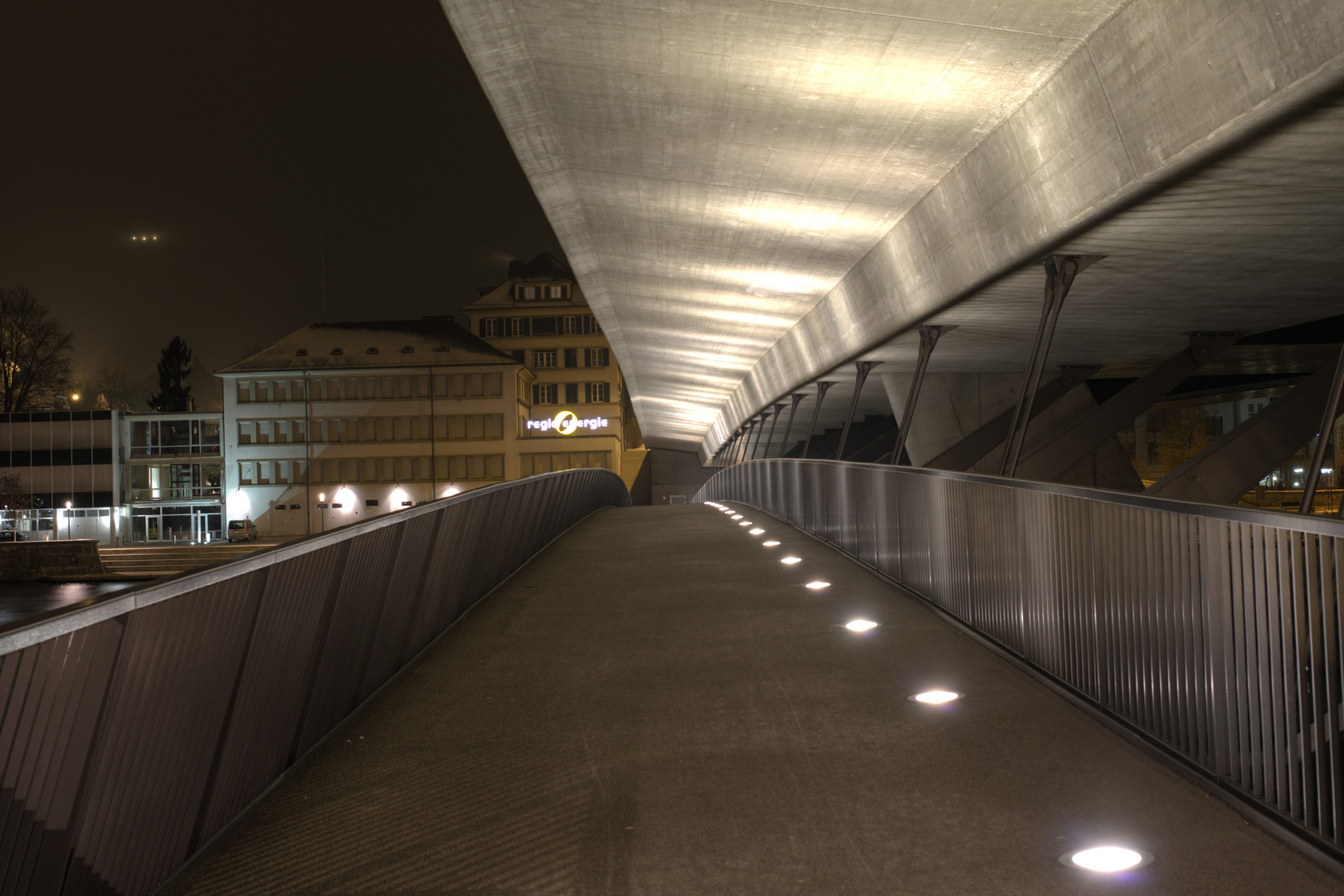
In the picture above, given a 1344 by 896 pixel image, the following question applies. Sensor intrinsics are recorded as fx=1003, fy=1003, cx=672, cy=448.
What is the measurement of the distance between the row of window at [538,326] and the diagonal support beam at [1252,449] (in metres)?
66.2

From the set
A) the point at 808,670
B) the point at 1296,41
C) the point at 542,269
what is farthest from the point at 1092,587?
the point at 542,269

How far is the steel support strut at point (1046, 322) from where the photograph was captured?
32.6 feet

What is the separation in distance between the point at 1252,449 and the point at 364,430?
2488 inches

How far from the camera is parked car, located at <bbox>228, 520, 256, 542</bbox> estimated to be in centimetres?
6581

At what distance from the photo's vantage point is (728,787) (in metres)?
4.27

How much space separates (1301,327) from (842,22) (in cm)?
Result: 1414

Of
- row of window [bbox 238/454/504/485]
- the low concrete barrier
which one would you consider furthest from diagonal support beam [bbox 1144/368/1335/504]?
row of window [bbox 238/454/504/485]

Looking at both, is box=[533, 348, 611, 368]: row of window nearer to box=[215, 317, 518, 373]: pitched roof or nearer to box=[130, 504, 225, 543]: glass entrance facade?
box=[215, 317, 518, 373]: pitched roof

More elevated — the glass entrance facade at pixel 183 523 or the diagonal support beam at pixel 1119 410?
the diagonal support beam at pixel 1119 410

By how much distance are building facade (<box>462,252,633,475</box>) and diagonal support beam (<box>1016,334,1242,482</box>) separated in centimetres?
5771

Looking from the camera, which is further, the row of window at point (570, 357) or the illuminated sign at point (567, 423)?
the row of window at point (570, 357)

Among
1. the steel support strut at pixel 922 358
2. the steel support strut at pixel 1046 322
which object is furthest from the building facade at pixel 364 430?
the steel support strut at pixel 1046 322

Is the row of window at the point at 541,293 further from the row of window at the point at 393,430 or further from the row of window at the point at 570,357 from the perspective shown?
the row of window at the point at 393,430

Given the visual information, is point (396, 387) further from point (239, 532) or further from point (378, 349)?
point (239, 532)
